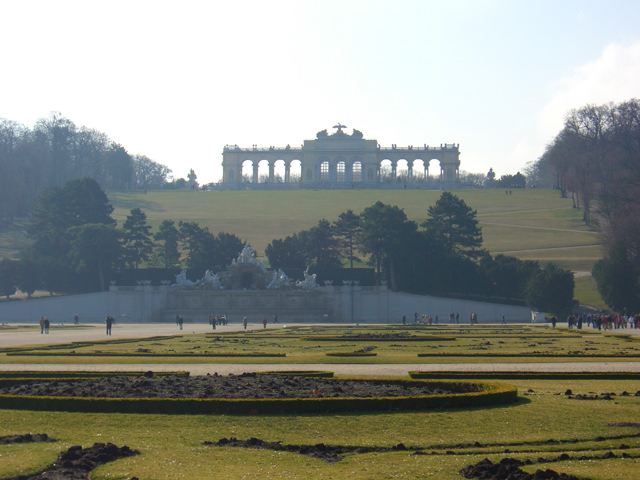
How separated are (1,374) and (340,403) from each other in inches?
366

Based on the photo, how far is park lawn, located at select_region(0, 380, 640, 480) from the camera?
407 inches

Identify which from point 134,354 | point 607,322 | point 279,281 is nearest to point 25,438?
point 134,354

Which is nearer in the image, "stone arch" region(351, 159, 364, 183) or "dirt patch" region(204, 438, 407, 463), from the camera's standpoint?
"dirt patch" region(204, 438, 407, 463)

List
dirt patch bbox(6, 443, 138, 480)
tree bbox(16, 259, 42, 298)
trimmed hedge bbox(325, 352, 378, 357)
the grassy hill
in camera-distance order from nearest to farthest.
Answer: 1. dirt patch bbox(6, 443, 138, 480)
2. trimmed hedge bbox(325, 352, 378, 357)
3. tree bbox(16, 259, 42, 298)
4. the grassy hill

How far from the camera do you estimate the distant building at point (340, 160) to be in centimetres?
13775

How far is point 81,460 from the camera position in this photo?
1086cm

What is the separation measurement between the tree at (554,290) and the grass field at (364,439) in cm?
4245

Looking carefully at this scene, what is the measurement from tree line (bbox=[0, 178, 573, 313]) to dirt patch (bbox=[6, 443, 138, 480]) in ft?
168

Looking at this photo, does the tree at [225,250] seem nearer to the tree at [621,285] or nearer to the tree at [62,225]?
the tree at [62,225]

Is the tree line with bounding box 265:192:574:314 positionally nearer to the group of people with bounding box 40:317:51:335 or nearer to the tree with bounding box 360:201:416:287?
the tree with bounding box 360:201:416:287

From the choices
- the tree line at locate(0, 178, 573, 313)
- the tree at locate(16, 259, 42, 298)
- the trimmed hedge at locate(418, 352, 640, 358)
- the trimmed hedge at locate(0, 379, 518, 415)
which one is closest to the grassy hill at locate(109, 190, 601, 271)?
the tree line at locate(0, 178, 573, 313)

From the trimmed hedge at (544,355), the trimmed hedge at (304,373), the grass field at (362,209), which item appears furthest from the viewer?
the grass field at (362,209)

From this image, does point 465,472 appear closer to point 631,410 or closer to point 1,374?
point 631,410

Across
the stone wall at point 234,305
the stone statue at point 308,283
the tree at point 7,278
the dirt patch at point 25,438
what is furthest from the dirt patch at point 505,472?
the tree at point 7,278
